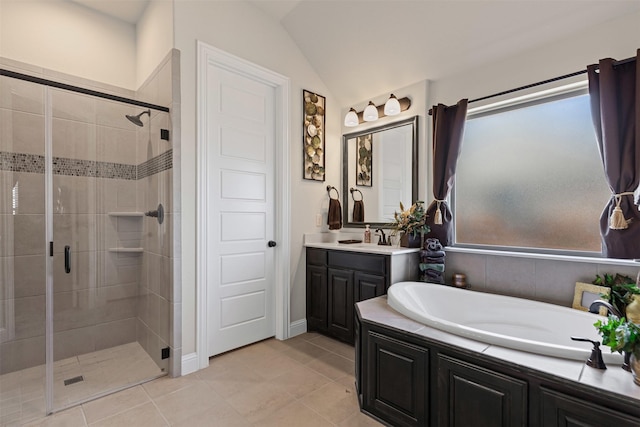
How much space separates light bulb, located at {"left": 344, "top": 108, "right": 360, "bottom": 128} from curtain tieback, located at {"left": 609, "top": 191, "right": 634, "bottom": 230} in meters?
2.22

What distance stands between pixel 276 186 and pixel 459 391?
2272 millimetres

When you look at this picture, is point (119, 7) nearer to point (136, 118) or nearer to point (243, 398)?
point (136, 118)

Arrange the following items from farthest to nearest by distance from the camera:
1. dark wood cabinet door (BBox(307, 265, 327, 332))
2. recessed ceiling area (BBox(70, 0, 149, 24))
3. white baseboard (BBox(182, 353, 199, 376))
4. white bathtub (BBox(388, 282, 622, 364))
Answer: dark wood cabinet door (BBox(307, 265, 327, 332)) → recessed ceiling area (BBox(70, 0, 149, 24)) → white baseboard (BBox(182, 353, 199, 376)) → white bathtub (BBox(388, 282, 622, 364))

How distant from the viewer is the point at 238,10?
109 inches

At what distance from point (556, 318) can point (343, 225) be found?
212 centimetres

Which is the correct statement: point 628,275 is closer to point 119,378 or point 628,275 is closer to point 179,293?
point 179,293

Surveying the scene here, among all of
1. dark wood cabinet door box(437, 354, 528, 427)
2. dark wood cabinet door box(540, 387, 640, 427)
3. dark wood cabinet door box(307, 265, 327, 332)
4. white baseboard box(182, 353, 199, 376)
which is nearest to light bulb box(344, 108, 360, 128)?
dark wood cabinet door box(307, 265, 327, 332)

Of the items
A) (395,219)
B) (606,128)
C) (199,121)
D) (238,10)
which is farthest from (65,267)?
(606,128)

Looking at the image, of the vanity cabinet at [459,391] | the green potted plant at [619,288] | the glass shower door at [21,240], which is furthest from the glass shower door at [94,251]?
the green potted plant at [619,288]

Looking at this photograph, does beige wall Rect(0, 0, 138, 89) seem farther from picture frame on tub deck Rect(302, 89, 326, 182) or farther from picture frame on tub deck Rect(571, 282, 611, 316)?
picture frame on tub deck Rect(571, 282, 611, 316)

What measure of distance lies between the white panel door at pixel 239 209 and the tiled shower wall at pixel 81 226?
0.39m

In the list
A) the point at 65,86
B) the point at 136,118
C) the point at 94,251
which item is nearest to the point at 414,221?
the point at 136,118

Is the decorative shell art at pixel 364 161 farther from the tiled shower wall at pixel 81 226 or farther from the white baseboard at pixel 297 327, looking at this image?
the tiled shower wall at pixel 81 226

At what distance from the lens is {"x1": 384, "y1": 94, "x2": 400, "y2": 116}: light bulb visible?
3004 mm
